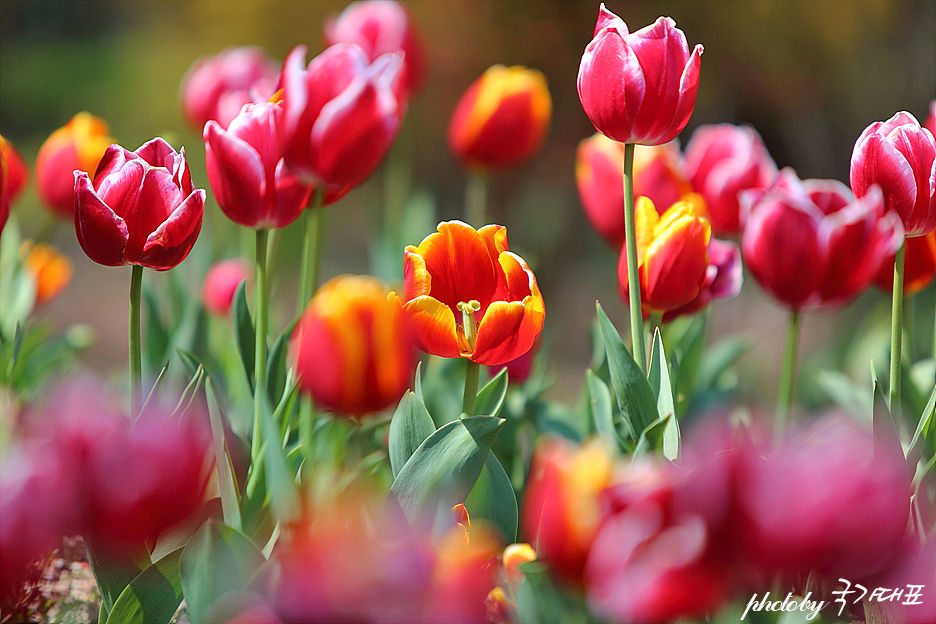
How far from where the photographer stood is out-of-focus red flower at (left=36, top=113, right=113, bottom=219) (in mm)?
901

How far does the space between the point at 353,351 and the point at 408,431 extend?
12 centimetres

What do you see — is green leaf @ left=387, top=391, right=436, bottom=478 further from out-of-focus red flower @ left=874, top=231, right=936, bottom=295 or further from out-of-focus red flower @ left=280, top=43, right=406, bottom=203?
out-of-focus red flower @ left=874, top=231, right=936, bottom=295

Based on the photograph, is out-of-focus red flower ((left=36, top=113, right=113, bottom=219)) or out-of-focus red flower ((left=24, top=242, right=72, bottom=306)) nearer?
out-of-focus red flower ((left=36, top=113, right=113, bottom=219))

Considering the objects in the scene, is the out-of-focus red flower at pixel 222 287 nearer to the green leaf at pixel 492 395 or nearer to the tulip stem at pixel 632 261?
the green leaf at pixel 492 395

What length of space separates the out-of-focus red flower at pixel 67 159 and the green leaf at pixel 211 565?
1.99 ft

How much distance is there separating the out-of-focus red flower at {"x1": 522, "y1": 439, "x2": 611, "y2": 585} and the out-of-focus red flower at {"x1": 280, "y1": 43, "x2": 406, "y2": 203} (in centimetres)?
33

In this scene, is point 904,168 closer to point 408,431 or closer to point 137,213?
point 408,431

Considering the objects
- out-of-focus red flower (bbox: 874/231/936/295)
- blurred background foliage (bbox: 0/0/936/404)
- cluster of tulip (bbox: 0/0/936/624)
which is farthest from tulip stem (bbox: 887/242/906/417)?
blurred background foliage (bbox: 0/0/936/404)

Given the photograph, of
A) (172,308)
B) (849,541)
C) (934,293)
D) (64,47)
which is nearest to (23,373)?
(172,308)

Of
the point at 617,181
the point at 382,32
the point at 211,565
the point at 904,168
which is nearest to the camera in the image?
the point at 211,565

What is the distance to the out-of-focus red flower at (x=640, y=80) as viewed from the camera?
0.53 metres

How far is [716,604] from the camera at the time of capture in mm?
289

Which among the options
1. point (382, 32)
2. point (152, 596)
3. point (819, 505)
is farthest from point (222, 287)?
point (819, 505)

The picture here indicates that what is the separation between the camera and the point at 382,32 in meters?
1.15
